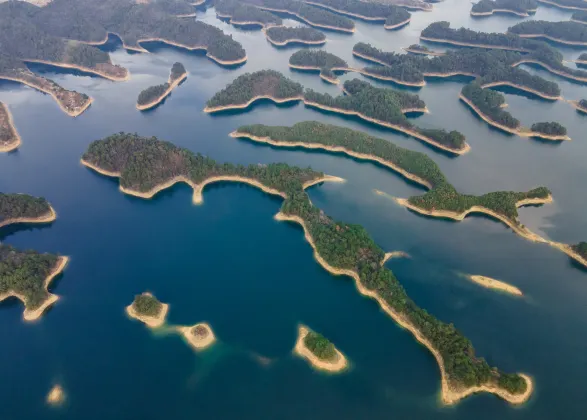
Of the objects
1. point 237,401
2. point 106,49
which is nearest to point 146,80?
point 106,49

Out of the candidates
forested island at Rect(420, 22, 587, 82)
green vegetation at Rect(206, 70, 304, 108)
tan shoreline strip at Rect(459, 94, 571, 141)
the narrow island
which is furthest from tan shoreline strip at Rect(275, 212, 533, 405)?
forested island at Rect(420, 22, 587, 82)

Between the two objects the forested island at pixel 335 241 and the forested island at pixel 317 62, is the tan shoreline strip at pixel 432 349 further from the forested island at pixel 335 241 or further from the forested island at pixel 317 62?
the forested island at pixel 317 62

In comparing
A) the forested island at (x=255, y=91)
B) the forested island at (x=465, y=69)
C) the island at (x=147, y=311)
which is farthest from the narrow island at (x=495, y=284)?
the forested island at (x=465, y=69)

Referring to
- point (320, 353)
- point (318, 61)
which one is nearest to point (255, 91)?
point (318, 61)

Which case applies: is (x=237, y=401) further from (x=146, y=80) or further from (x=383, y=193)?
(x=146, y=80)

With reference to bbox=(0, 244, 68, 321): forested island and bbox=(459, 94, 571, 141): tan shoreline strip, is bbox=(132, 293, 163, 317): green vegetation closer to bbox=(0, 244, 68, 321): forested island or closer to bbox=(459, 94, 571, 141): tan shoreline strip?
bbox=(0, 244, 68, 321): forested island

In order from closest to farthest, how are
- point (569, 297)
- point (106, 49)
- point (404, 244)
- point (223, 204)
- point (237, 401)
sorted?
point (237, 401) < point (569, 297) < point (404, 244) < point (223, 204) < point (106, 49)
